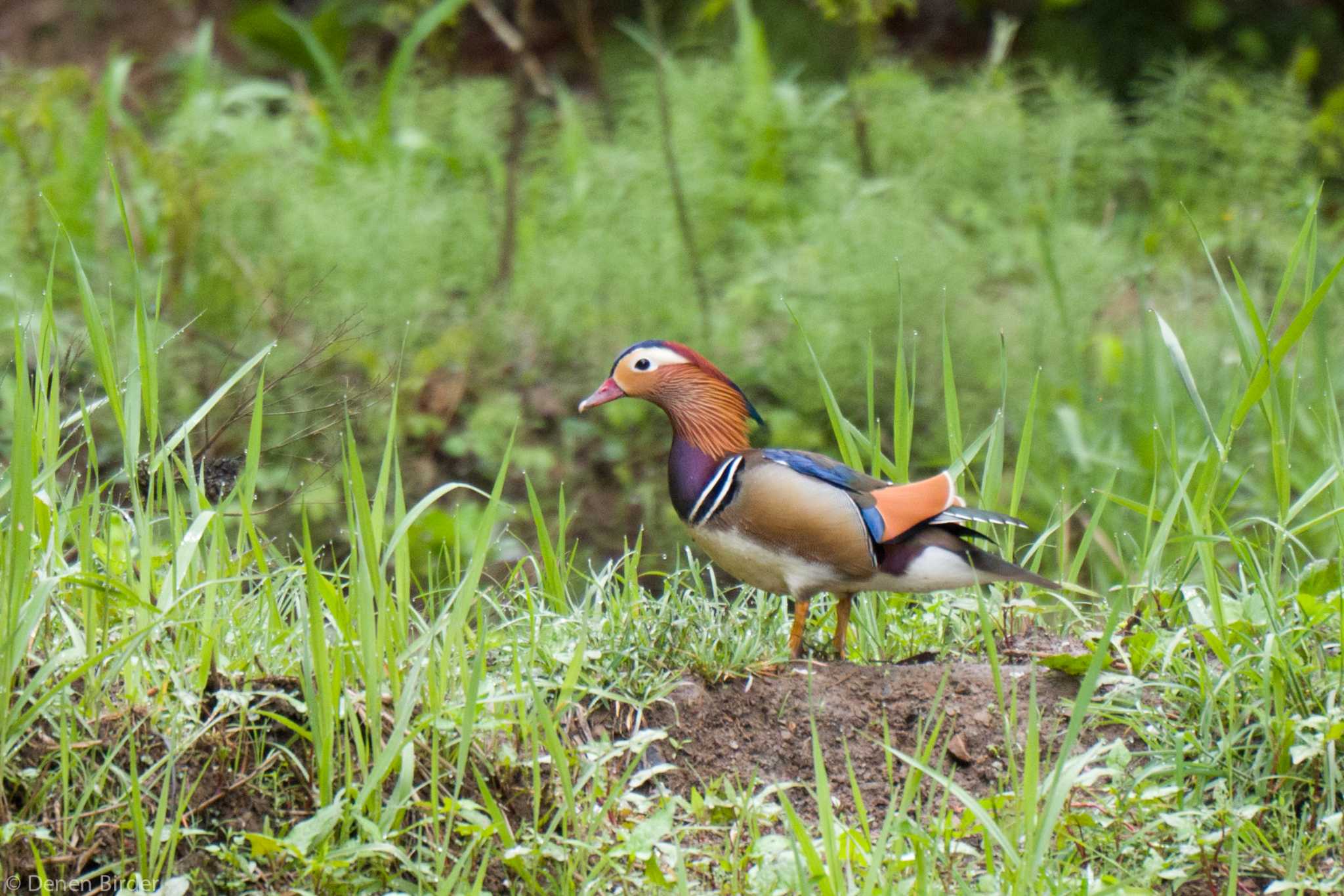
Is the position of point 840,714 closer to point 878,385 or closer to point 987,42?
point 878,385

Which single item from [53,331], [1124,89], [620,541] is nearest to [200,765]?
[53,331]

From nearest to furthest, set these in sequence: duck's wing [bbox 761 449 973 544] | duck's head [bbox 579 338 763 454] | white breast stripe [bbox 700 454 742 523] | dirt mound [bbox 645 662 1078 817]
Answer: dirt mound [bbox 645 662 1078 817] → duck's wing [bbox 761 449 973 544] → white breast stripe [bbox 700 454 742 523] → duck's head [bbox 579 338 763 454]

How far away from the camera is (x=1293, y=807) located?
7.20 ft

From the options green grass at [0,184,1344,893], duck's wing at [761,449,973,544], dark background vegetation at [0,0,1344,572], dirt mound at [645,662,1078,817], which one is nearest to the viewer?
green grass at [0,184,1344,893]

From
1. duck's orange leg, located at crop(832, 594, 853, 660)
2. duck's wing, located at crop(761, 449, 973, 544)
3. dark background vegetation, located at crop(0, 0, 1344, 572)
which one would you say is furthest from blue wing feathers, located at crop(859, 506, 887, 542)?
dark background vegetation, located at crop(0, 0, 1344, 572)

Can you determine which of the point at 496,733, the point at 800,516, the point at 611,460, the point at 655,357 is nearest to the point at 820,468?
the point at 800,516

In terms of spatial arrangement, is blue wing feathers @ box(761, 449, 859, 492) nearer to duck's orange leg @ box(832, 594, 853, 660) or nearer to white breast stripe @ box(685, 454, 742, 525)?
white breast stripe @ box(685, 454, 742, 525)

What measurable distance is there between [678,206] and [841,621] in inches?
117

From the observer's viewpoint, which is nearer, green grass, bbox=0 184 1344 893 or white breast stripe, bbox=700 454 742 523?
green grass, bbox=0 184 1344 893

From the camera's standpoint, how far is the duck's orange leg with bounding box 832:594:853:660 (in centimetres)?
267

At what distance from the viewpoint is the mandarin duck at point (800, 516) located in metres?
2.50

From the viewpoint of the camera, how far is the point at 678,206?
538 centimetres

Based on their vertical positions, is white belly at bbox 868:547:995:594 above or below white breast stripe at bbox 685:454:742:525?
below

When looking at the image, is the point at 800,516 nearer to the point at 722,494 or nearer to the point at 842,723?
the point at 722,494
